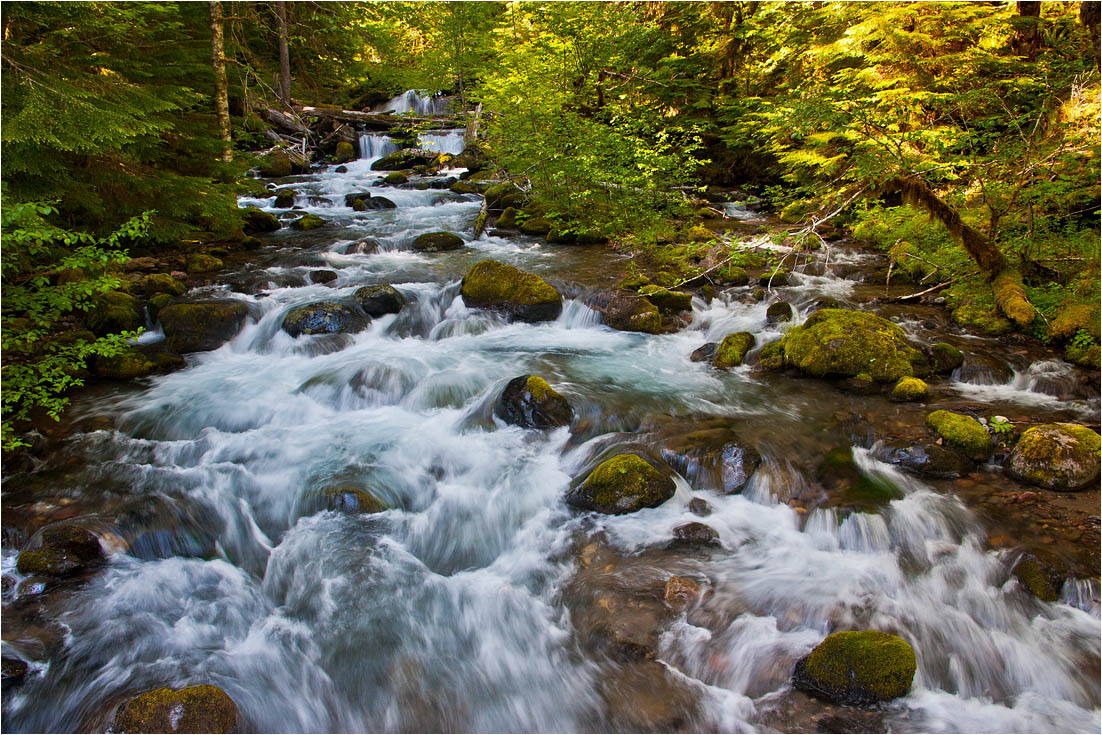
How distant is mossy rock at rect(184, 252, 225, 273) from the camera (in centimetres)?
1067

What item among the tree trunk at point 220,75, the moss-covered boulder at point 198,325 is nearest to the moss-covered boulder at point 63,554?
the moss-covered boulder at point 198,325

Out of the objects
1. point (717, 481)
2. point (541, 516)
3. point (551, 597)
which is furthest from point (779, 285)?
point (551, 597)

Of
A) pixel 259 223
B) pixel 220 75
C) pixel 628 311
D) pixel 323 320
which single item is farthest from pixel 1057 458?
pixel 259 223

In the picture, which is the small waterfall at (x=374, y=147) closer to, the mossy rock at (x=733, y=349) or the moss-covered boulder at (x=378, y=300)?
the moss-covered boulder at (x=378, y=300)

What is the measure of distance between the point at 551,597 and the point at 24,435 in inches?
215

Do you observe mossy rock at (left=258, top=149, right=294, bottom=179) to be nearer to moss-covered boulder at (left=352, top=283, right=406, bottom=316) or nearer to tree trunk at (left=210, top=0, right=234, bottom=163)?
tree trunk at (left=210, top=0, right=234, bottom=163)

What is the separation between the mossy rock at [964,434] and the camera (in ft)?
17.1

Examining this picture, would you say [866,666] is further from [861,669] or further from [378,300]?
[378,300]

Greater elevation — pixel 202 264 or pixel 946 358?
pixel 946 358

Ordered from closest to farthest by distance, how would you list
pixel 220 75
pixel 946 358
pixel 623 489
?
pixel 623 489 < pixel 946 358 < pixel 220 75

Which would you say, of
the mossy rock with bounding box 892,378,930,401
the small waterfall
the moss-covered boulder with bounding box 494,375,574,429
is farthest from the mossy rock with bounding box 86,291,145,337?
the small waterfall

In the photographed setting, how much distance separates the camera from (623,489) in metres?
5.03

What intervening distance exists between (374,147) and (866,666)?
23306mm

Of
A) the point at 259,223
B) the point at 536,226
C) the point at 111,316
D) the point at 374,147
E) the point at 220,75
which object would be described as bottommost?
the point at 111,316
